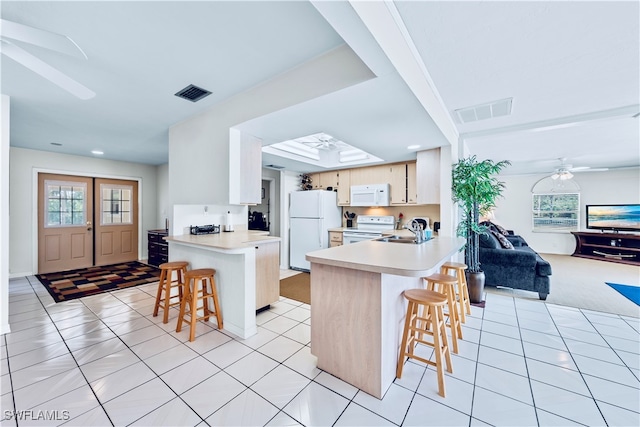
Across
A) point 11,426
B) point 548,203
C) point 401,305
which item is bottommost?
point 11,426

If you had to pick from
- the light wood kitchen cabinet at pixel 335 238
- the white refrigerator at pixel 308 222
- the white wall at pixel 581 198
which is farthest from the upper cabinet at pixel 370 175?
the white wall at pixel 581 198

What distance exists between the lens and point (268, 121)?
2.59 metres

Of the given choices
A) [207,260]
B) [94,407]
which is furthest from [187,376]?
[207,260]

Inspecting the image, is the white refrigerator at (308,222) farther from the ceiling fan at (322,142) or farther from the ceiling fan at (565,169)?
the ceiling fan at (565,169)

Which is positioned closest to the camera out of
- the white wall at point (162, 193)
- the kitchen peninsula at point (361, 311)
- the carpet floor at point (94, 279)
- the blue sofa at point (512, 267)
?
the kitchen peninsula at point (361, 311)

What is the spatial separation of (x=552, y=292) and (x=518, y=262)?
84 cm

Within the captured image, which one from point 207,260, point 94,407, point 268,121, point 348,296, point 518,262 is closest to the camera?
point 94,407

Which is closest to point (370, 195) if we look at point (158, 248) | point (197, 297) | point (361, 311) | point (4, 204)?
point (361, 311)

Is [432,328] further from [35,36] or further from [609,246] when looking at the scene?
[609,246]

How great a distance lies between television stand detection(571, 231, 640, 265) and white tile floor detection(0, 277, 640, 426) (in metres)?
5.20

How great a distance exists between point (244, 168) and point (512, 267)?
4.05 meters

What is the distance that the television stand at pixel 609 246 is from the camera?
6.06 m

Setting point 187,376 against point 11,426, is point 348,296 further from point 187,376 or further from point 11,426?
point 11,426

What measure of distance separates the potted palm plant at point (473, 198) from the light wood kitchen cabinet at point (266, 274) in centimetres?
261
